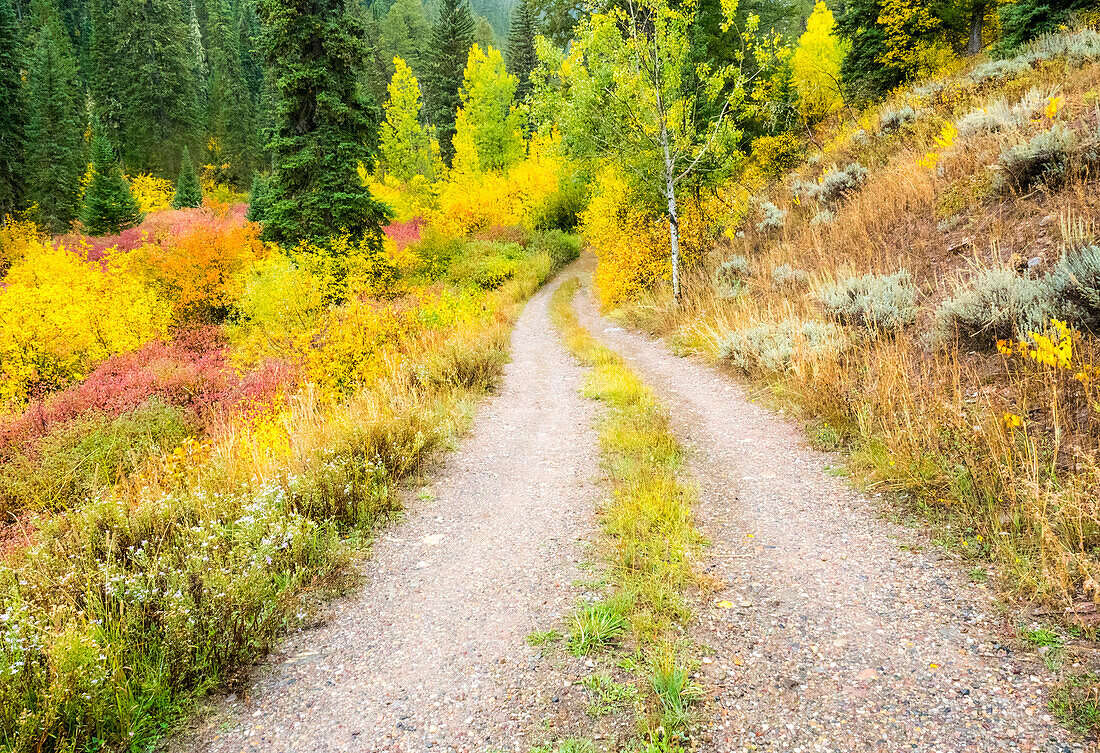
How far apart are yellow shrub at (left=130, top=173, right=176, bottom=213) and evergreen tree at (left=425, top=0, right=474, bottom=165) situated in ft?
91.4

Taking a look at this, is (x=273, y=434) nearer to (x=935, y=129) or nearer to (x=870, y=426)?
(x=870, y=426)

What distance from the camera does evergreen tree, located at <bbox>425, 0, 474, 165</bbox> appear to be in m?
39.3

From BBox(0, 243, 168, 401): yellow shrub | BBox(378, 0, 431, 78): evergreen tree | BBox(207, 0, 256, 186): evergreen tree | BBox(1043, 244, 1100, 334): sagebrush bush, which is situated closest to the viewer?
BBox(1043, 244, 1100, 334): sagebrush bush

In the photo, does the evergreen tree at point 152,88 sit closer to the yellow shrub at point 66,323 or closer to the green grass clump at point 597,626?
the yellow shrub at point 66,323

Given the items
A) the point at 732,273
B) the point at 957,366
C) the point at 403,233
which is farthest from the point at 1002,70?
the point at 403,233

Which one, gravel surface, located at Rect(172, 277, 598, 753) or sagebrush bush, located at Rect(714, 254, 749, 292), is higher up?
sagebrush bush, located at Rect(714, 254, 749, 292)

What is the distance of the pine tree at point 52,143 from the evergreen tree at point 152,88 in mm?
4933

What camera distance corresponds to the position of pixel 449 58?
39.2 m

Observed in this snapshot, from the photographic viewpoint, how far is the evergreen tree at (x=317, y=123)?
595 inches

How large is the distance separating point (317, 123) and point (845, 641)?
18.8 m

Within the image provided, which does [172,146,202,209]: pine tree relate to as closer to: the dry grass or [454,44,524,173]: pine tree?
[454,44,524,173]: pine tree

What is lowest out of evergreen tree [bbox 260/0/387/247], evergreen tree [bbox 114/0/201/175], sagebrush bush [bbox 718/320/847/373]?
sagebrush bush [bbox 718/320/847/373]

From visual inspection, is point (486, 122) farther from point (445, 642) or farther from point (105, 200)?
point (445, 642)

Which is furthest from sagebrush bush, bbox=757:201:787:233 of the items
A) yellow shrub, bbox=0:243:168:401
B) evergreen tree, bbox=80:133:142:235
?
evergreen tree, bbox=80:133:142:235
